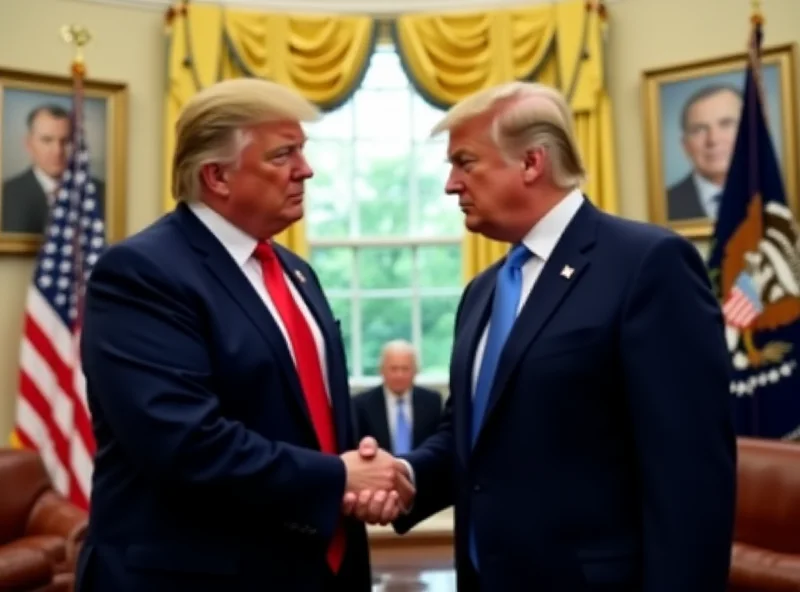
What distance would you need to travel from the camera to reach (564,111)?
189 centimetres

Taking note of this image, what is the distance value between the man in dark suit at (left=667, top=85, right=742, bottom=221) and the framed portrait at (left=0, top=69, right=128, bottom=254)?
3.90 meters

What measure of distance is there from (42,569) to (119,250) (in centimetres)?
336

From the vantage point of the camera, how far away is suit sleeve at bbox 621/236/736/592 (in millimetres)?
1606

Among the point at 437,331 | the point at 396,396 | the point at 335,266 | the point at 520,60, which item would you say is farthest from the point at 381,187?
the point at 396,396

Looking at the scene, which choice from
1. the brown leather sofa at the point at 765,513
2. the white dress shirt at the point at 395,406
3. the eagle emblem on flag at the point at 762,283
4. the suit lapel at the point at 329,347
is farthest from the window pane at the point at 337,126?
the suit lapel at the point at 329,347

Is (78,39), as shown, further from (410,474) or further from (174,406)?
(174,406)

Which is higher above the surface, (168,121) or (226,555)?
(168,121)

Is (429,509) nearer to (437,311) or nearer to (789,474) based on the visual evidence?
(789,474)

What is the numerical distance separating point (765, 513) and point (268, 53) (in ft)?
14.9

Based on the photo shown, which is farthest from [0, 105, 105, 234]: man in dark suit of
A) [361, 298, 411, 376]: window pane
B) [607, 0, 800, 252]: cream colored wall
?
[607, 0, 800, 252]: cream colored wall

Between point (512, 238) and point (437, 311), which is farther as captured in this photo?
point (437, 311)

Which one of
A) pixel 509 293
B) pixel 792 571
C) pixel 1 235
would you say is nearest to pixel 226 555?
pixel 509 293

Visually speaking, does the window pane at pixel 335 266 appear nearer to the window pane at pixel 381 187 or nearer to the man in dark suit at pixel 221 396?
the window pane at pixel 381 187

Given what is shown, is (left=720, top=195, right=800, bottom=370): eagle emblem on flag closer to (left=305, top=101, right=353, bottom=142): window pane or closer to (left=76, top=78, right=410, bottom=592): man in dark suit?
(left=305, top=101, right=353, bottom=142): window pane
